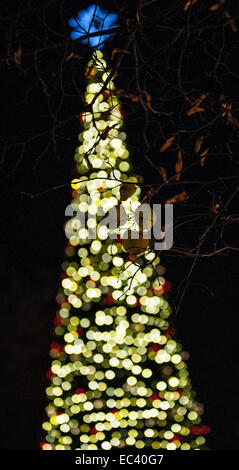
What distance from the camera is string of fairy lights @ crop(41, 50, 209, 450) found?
16.8ft

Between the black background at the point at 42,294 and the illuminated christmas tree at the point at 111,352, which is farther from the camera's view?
the black background at the point at 42,294

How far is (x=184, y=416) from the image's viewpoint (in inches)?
204

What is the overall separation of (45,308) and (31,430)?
5.06ft

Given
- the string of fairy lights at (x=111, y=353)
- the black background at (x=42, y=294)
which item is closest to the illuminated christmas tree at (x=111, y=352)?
the string of fairy lights at (x=111, y=353)

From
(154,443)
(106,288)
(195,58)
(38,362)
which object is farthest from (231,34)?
(38,362)

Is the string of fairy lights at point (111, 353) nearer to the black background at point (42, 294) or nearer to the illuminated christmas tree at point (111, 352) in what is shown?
the illuminated christmas tree at point (111, 352)

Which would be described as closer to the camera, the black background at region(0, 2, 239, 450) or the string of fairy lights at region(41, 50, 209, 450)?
the string of fairy lights at region(41, 50, 209, 450)

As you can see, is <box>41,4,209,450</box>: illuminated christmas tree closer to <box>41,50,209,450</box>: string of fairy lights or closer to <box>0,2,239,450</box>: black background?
<box>41,50,209,450</box>: string of fairy lights

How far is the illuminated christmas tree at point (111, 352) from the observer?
5121 millimetres

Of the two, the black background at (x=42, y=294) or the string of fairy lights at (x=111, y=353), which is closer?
the string of fairy lights at (x=111, y=353)

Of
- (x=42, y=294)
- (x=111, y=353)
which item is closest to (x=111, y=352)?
(x=111, y=353)

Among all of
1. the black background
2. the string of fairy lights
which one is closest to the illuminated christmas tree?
the string of fairy lights

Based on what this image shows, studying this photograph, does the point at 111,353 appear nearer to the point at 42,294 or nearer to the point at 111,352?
the point at 111,352

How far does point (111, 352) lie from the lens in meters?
5.16
